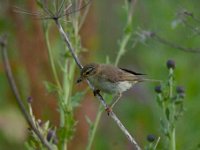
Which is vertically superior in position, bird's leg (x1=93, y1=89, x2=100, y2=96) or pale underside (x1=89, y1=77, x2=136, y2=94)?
bird's leg (x1=93, y1=89, x2=100, y2=96)

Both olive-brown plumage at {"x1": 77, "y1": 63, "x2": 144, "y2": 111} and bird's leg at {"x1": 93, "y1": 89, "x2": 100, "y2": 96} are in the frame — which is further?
olive-brown plumage at {"x1": 77, "y1": 63, "x2": 144, "y2": 111}

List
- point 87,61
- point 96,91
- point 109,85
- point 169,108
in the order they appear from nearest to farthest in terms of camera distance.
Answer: point 169,108 < point 96,91 < point 109,85 < point 87,61

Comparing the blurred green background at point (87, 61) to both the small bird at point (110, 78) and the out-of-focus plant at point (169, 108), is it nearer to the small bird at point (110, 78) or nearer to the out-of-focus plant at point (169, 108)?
the small bird at point (110, 78)

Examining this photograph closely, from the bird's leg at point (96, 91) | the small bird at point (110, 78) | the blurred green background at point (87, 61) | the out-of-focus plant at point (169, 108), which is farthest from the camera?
the blurred green background at point (87, 61)

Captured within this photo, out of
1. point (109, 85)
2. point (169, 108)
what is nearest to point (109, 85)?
point (109, 85)

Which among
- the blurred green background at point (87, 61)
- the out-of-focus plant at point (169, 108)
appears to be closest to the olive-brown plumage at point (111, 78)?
the out-of-focus plant at point (169, 108)

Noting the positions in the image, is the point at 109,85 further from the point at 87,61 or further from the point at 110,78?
the point at 87,61

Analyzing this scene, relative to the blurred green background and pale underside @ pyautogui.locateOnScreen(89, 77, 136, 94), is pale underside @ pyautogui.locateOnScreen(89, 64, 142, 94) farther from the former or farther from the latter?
the blurred green background

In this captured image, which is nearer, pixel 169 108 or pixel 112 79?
pixel 169 108

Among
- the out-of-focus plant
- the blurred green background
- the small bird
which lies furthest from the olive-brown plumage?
the blurred green background

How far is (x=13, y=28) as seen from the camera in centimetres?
931

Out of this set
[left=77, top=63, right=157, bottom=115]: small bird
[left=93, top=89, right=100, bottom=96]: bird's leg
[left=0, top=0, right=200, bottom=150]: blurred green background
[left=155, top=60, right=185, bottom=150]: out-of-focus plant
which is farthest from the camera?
[left=0, top=0, right=200, bottom=150]: blurred green background

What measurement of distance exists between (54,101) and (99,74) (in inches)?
113

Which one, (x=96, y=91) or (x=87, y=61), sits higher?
(x=96, y=91)
